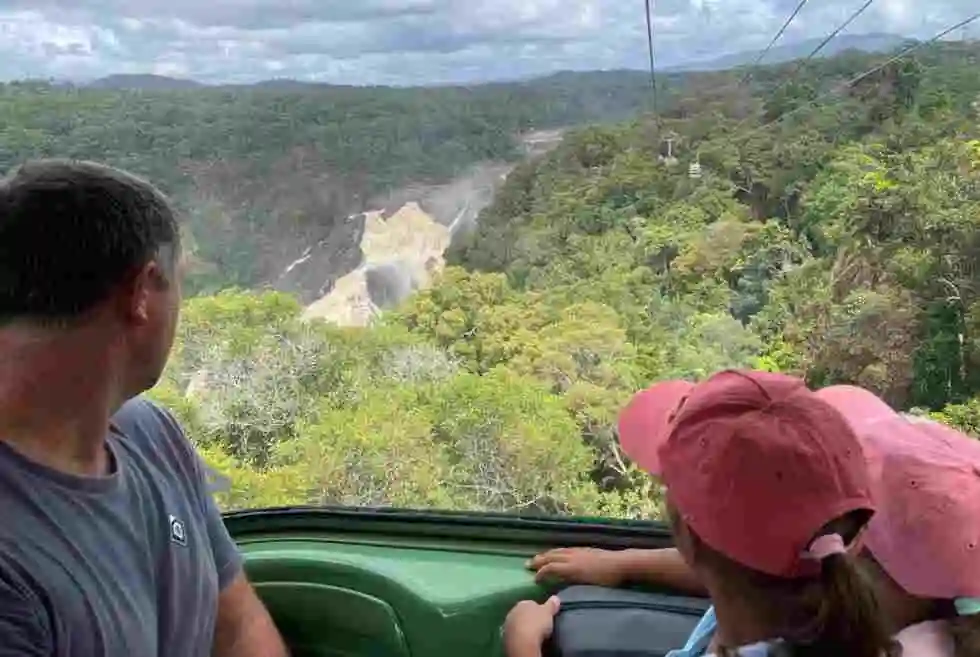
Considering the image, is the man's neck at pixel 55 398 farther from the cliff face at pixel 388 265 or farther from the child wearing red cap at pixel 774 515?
the cliff face at pixel 388 265

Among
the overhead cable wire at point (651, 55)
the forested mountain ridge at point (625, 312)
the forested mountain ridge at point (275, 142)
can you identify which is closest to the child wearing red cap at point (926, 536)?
the forested mountain ridge at point (625, 312)

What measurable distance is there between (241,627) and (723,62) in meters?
1.30

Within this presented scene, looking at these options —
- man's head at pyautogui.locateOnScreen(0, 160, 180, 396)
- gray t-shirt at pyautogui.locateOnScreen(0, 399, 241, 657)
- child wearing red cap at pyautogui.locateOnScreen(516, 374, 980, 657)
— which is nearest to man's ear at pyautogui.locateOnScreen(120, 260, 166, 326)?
man's head at pyautogui.locateOnScreen(0, 160, 180, 396)

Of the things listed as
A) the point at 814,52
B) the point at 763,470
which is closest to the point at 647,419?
the point at 763,470

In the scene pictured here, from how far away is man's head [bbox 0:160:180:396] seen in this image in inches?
53.6

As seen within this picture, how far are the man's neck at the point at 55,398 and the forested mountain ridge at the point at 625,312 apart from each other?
0.91m

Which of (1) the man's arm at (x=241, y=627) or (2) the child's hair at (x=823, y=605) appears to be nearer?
(2) the child's hair at (x=823, y=605)

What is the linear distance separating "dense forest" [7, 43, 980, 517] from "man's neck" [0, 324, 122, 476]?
2.91 ft

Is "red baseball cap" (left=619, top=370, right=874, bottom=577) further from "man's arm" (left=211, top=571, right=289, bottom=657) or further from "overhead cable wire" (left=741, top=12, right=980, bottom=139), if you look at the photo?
"overhead cable wire" (left=741, top=12, right=980, bottom=139)

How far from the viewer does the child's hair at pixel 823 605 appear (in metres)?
1.21

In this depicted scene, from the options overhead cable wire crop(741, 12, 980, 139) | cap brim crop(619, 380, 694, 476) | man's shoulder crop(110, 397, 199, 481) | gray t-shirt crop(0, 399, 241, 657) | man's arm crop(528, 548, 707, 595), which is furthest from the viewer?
overhead cable wire crop(741, 12, 980, 139)

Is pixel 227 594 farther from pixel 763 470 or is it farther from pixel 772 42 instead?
pixel 772 42

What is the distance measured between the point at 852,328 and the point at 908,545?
84cm

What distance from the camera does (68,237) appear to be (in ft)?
4.53
